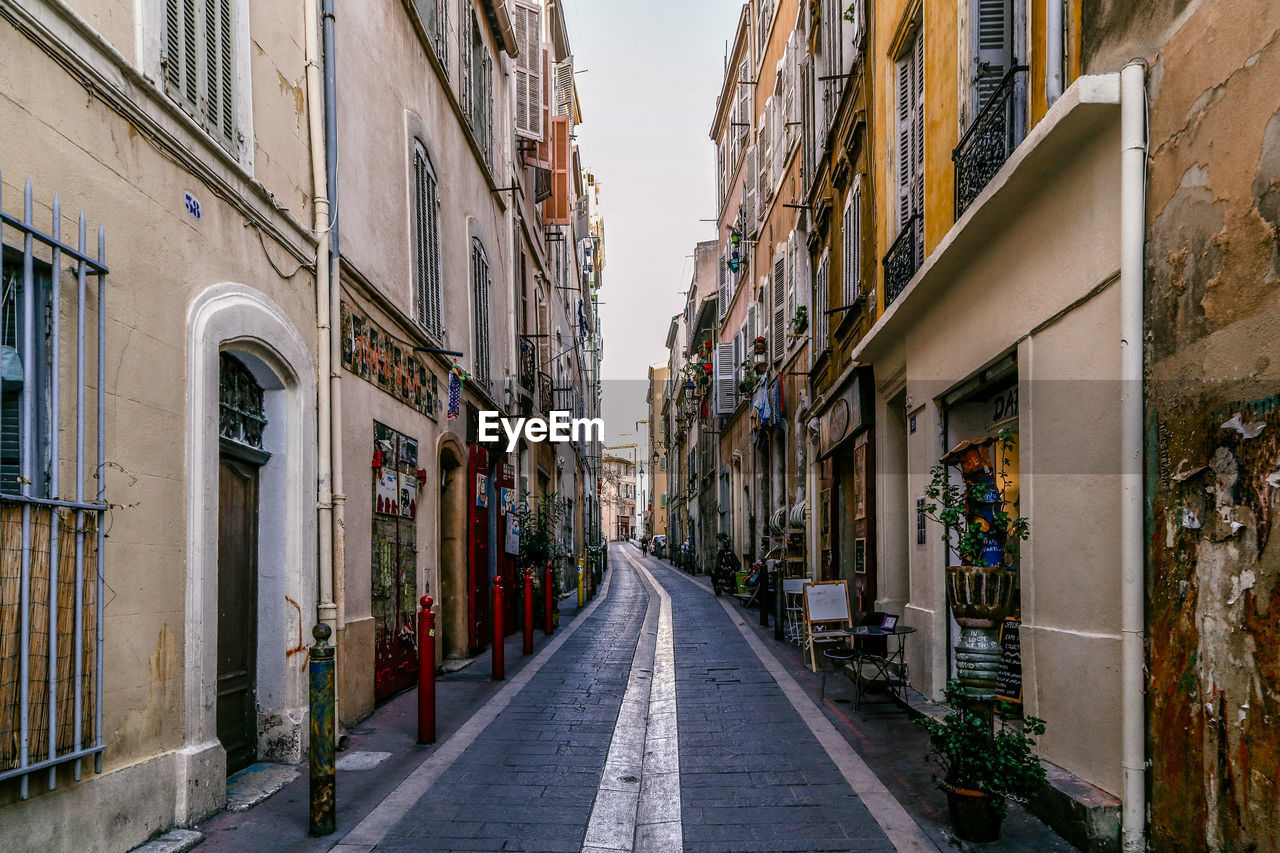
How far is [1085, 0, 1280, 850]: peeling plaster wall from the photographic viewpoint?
3703mm

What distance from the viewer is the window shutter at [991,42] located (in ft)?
24.8

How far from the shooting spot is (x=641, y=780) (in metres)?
6.31

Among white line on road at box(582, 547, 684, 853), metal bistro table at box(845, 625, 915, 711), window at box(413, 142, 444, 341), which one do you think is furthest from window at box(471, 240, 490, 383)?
metal bistro table at box(845, 625, 915, 711)

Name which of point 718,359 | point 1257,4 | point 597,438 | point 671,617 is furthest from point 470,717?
point 597,438

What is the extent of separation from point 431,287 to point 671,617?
347 inches

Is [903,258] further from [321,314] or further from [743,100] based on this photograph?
[743,100]

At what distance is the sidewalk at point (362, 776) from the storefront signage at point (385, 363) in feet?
9.68

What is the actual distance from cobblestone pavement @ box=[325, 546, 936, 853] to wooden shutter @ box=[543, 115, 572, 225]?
618 inches

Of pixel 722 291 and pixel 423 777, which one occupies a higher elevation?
pixel 722 291

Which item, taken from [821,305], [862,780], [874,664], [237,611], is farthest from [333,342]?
[821,305]

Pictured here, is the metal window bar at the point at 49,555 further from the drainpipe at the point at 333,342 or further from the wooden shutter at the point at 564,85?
the wooden shutter at the point at 564,85

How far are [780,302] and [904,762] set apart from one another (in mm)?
14688

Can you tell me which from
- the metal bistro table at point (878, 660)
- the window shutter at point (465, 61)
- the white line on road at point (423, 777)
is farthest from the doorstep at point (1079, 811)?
the window shutter at point (465, 61)

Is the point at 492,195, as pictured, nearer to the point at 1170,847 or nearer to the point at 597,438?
the point at 1170,847
